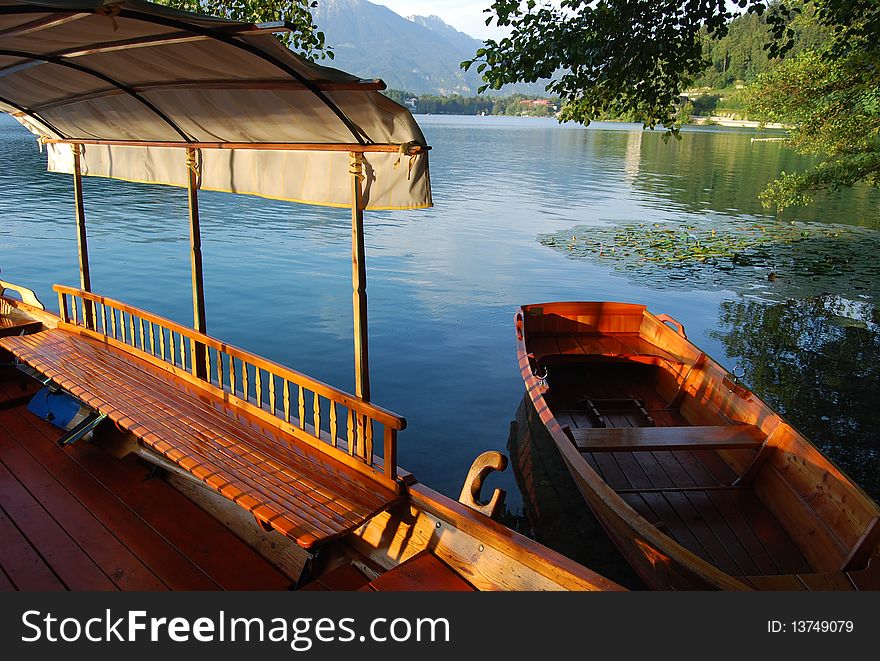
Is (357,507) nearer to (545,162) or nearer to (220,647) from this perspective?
(220,647)

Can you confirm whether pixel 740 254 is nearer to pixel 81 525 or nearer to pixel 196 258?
pixel 196 258

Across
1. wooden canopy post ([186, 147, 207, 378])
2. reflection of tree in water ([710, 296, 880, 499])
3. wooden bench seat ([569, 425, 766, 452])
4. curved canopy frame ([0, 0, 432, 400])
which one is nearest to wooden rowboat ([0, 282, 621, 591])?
wooden canopy post ([186, 147, 207, 378])

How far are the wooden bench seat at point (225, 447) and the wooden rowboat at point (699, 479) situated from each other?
2.43 metres

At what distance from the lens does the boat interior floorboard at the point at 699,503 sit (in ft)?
18.5

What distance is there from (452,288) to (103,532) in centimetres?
1434

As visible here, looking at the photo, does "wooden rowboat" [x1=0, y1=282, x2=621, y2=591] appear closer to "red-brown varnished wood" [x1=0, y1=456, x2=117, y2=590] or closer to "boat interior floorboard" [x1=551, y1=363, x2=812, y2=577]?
"red-brown varnished wood" [x1=0, y1=456, x2=117, y2=590]

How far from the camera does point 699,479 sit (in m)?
6.88

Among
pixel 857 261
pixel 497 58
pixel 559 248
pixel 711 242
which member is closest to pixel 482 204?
pixel 559 248

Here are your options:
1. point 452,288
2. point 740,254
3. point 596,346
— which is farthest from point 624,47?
point 740,254

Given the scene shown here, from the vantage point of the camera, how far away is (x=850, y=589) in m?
4.60

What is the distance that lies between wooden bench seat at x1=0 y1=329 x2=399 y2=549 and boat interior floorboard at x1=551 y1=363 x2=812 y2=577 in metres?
3.22

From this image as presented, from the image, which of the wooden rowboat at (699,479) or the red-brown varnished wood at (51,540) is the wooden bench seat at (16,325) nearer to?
the red-brown varnished wood at (51,540)

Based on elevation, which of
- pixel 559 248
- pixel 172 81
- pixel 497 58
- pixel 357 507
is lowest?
pixel 559 248

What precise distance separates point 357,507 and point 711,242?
23.6 metres
